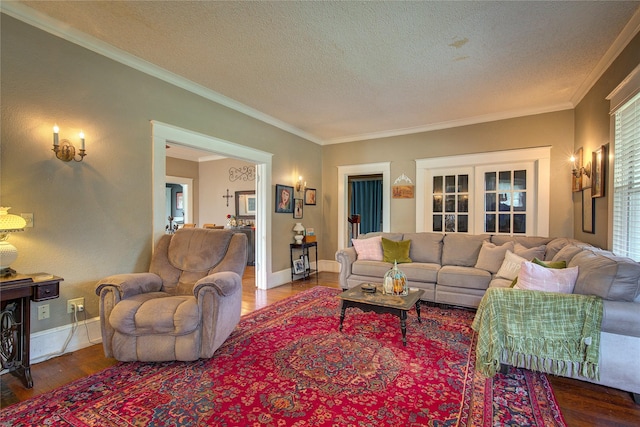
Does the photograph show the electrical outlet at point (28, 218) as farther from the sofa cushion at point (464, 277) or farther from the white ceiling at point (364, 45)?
the sofa cushion at point (464, 277)

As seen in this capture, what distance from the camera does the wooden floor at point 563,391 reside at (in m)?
1.71

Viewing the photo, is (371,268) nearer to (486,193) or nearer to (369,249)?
(369,249)

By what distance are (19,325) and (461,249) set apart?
4.53 m

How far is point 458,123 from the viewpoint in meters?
4.82

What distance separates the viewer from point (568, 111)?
4090 millimetres

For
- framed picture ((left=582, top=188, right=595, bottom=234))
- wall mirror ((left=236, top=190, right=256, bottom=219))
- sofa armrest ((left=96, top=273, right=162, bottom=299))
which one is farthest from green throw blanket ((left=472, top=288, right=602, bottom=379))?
wall mirror ((left=236, top=190, right=256, bottom=219))

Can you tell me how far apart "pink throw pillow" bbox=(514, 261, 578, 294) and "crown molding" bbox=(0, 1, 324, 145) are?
3826mm

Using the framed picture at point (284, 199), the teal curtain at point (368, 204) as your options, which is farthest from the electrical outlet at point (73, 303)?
the teal curtain at point (368, 204)

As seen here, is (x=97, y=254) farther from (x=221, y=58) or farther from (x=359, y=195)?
(x=359, y=195)

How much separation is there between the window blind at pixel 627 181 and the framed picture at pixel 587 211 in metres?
0.71

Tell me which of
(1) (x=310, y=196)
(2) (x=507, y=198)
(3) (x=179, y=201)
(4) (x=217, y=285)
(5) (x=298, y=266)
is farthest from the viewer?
(3) (x=179, y=201)

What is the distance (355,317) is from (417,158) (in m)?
3.17

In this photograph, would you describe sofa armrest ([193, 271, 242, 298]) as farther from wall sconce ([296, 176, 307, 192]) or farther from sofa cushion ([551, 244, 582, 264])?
wall sconce ([296, 176, 307, 192])

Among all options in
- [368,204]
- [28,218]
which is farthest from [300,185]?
[28,218]
